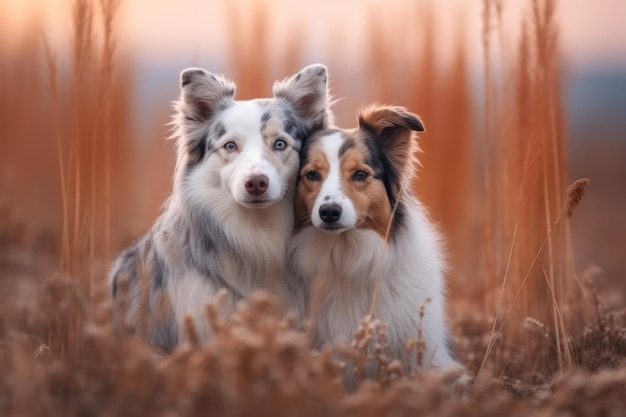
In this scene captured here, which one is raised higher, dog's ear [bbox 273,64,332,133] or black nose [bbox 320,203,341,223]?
dog's ear [bbox 273,64,332,133]

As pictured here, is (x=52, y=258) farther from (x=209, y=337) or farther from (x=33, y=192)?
(x=209, y=337)

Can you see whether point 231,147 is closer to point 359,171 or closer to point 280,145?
point 280,145

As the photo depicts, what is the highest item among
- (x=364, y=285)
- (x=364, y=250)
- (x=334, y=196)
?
(x=334, y=196)

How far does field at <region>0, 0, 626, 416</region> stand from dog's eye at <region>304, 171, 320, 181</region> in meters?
0.82

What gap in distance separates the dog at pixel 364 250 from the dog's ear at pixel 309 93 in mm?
275

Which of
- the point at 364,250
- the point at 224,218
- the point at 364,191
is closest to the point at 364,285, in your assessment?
the point at 364,250

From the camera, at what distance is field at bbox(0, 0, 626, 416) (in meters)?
2.49

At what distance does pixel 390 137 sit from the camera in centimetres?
432

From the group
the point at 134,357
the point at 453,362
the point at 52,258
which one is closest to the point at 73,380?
the point at 134,357

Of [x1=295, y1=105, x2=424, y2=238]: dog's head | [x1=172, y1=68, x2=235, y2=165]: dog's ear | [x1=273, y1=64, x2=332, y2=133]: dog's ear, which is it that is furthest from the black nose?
[x1=172, y1=68, x2=235, y2=165]: dog's ear

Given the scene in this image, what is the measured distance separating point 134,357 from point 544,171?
2.89 m

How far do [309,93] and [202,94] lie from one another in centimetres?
60

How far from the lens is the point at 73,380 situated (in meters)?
2.69

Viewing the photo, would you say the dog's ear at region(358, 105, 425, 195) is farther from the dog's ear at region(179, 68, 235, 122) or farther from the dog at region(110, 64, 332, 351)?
the dog's ear at region(179, 68, 235, 122)
